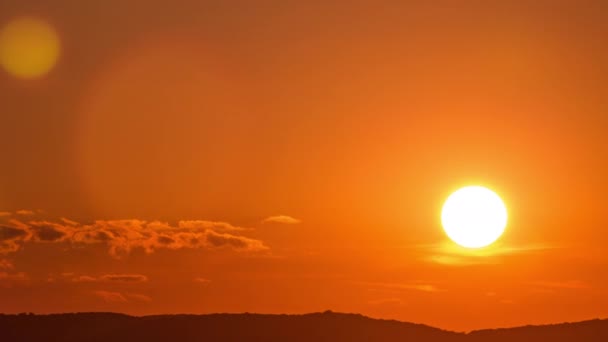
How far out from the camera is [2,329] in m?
175

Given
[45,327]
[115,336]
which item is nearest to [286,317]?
[115,336]

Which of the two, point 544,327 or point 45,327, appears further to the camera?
point 45,327

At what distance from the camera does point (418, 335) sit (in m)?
168

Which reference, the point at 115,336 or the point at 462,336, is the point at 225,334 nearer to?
the point at 115,336

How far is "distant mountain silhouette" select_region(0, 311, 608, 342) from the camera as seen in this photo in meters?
169

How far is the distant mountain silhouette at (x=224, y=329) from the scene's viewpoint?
553 feet

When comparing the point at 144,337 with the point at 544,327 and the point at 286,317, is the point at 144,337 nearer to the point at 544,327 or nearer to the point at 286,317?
the point at 286,317

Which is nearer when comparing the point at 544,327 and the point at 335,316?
the point at 544,327

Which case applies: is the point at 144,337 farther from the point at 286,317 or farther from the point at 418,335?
the point at 418,335

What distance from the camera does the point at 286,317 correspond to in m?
177

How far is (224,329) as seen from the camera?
174250 millimetres

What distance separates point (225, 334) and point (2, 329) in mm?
42876

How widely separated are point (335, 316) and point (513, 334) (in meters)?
33.8

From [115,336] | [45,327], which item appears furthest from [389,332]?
[45,327]
